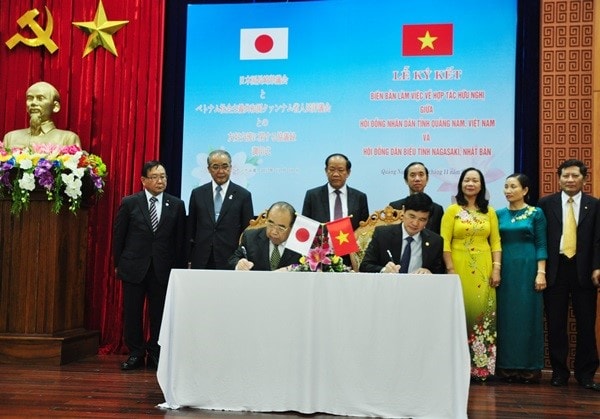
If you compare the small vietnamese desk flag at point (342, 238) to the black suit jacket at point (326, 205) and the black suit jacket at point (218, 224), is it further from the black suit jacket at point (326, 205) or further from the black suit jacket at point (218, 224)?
the black suit jacket at point (218, 224)

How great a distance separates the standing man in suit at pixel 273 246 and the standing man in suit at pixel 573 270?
176 cm

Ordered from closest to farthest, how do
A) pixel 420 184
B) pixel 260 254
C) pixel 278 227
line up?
pixel 278 227 → pixel 260 254 → pixel 420 184

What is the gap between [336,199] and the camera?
4.52m

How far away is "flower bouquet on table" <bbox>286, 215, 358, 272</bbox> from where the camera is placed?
10.3 ft

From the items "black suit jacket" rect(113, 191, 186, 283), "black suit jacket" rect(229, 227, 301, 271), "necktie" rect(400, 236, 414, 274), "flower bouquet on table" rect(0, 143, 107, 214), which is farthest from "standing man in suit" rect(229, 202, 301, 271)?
"flower bouquet on table" rect(0, 143, 107, 214)

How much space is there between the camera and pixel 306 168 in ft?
17.1

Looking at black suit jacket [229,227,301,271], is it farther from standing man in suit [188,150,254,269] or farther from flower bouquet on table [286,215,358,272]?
standing man in suit [188,150,254,269]

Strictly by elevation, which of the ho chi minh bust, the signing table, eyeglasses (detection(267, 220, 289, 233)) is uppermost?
the ho chi minh bust

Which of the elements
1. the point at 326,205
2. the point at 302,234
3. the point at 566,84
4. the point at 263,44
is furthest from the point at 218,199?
the point at 566,84

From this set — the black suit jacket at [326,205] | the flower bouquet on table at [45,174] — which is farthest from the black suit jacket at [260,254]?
the flower bouquet on table at [45,174]

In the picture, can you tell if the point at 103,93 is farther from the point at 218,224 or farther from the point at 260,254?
the point at 260,254

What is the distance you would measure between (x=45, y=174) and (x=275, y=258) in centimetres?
187

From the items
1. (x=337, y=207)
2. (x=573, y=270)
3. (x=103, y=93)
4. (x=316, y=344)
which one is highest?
(x=103, y=93)

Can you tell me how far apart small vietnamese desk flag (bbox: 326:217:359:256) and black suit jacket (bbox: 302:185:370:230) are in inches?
48.0
